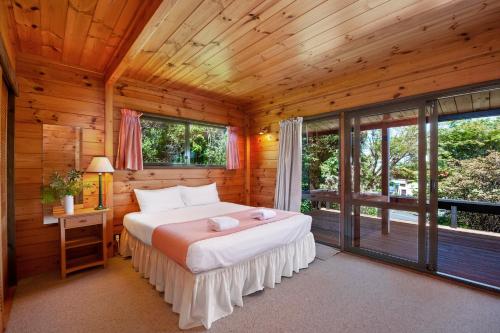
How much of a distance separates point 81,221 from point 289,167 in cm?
298

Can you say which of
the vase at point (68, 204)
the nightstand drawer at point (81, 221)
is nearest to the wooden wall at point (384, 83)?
the nightstand drawer at point (81, 221)

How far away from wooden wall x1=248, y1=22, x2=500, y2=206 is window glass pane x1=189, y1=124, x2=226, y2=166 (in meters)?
0.73

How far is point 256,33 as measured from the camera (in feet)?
7.40

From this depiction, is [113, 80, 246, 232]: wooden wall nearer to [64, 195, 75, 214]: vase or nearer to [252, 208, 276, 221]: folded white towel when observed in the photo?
[64, 195, 75, 214]: vase

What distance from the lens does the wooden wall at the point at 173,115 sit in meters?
3.33

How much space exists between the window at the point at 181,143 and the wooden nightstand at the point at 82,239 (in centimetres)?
107

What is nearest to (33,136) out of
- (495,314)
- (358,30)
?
(358,30)

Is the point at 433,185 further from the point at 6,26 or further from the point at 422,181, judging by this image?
the point at 6,26

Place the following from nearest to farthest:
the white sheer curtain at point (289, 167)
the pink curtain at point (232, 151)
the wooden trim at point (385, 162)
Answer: the wooden trim at point (385, 162) < the white sheer curtain at point (289, 167) < the pink curtain at point (232, 151)

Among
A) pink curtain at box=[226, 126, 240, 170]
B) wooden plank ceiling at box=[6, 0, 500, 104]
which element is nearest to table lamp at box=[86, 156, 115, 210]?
wooden plank ceiling at box=[6, 0, 500, 104]

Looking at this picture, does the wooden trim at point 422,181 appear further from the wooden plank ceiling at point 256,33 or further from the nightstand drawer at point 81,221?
the nightstand drawer at point 81,221

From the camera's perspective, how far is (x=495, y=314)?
1948 mm

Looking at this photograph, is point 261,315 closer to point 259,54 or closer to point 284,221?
point 284,221

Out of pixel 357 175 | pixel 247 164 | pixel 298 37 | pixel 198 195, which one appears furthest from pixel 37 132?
pixel 357 175
